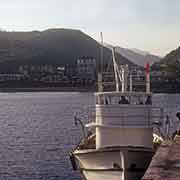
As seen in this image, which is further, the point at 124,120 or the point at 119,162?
the point at 124,120

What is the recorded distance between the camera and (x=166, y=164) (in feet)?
67.7

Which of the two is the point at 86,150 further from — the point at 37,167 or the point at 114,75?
the point at 37,167

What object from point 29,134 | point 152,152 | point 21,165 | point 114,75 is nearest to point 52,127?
point 29,134

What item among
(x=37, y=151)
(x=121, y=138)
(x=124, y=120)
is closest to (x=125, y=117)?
(x=124, y=120)

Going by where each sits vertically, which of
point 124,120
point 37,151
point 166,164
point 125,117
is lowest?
point 37,151

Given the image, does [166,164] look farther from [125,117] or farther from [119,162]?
[125,117]

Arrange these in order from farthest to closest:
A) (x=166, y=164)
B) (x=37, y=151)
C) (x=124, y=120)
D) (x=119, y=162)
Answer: (x=37, y=151) < (x=124, y=120) < (x=119, y=162) < (x=166, y=164)

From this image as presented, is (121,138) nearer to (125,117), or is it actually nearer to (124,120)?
(124,120)

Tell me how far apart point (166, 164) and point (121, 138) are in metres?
5.24

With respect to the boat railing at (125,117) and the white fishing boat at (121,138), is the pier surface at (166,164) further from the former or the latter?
the boat railing at (125,117)

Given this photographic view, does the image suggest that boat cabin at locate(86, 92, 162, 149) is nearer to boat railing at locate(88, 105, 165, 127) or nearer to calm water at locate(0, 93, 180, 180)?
boat railing at locate(88, 105, 165, 127)

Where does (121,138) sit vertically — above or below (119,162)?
above

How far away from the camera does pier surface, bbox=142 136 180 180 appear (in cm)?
1873

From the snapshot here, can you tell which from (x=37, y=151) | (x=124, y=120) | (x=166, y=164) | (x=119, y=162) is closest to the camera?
(x=166, y=164)
